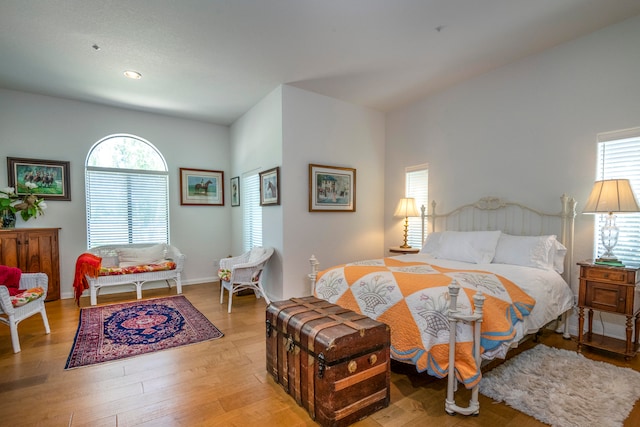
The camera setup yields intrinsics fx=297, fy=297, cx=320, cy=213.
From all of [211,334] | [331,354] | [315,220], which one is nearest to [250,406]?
[331,354]

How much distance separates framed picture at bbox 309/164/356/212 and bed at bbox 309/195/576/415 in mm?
1377

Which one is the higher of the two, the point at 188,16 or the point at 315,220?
the point at 188,16

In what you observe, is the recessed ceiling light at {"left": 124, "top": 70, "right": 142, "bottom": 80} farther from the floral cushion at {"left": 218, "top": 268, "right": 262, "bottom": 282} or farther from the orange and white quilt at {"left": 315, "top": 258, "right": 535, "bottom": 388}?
the orange and white quilt at {"left": 315, "top": 258, "right": 535, "bottom": 388}

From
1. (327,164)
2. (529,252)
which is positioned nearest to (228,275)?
(327,164)

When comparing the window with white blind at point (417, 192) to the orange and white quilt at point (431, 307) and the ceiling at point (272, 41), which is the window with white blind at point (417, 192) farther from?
the orange and white quilt at point (431, 307)

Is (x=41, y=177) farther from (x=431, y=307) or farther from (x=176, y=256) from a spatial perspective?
(x=431, y=307)

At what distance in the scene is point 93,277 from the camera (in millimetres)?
4105

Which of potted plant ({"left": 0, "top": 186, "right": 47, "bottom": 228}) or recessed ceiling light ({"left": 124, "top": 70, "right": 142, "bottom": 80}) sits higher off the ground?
recessed ceiling light ({"left": 124, "top": 70, "right": 142, "bottom": 80})

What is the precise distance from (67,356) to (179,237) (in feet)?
9.57

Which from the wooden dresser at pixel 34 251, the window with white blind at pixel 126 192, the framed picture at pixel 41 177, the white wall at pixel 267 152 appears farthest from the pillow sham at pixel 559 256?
Result: the framed picture at pixel 41 177

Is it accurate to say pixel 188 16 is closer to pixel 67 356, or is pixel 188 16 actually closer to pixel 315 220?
pixel 315 220

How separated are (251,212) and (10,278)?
3010 mm

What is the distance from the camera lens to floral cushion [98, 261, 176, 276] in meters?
4.23

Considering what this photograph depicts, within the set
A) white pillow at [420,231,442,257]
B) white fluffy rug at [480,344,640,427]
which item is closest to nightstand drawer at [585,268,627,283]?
white fluffy rug at [480,344,640,427]
